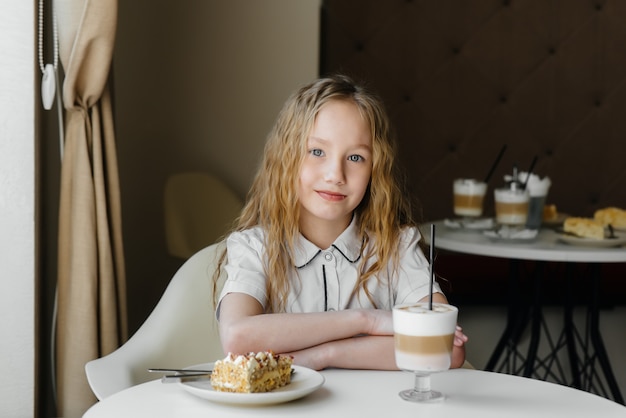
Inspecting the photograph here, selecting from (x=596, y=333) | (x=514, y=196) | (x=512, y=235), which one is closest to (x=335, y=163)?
(x=512, y=235)

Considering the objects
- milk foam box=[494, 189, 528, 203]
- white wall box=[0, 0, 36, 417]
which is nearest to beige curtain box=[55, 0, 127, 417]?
white wall box=[0, 0, 36, 417]

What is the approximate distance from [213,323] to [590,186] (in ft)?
7.99

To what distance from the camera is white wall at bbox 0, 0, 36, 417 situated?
199 centimetres

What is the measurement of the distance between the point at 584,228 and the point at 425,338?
1.62 metres

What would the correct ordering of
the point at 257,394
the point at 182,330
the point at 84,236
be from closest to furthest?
the point at 257,394 → the point at 182,330 → the point at 84,236

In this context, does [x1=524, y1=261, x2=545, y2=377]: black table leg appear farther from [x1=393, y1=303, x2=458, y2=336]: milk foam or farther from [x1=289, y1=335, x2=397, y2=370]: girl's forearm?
[x1=393, y1=303, x2=458, y2=336]: milk foam

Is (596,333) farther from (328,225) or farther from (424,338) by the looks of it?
(424,338)

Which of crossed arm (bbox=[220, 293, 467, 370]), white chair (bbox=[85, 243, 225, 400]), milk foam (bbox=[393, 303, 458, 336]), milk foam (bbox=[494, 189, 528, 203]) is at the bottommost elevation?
white chair (bbox=[85, 243, 225, 400])

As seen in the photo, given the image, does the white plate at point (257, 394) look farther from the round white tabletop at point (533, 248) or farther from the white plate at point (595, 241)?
the white plate at point (595, 241)

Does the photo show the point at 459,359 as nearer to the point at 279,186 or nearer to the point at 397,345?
the point at 397,345

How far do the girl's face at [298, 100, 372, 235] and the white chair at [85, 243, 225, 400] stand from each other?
336 mm

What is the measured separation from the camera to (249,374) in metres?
1.21

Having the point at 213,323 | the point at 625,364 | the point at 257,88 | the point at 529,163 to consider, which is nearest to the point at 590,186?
the point at 529,163

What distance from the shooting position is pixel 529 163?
3.88 metres
